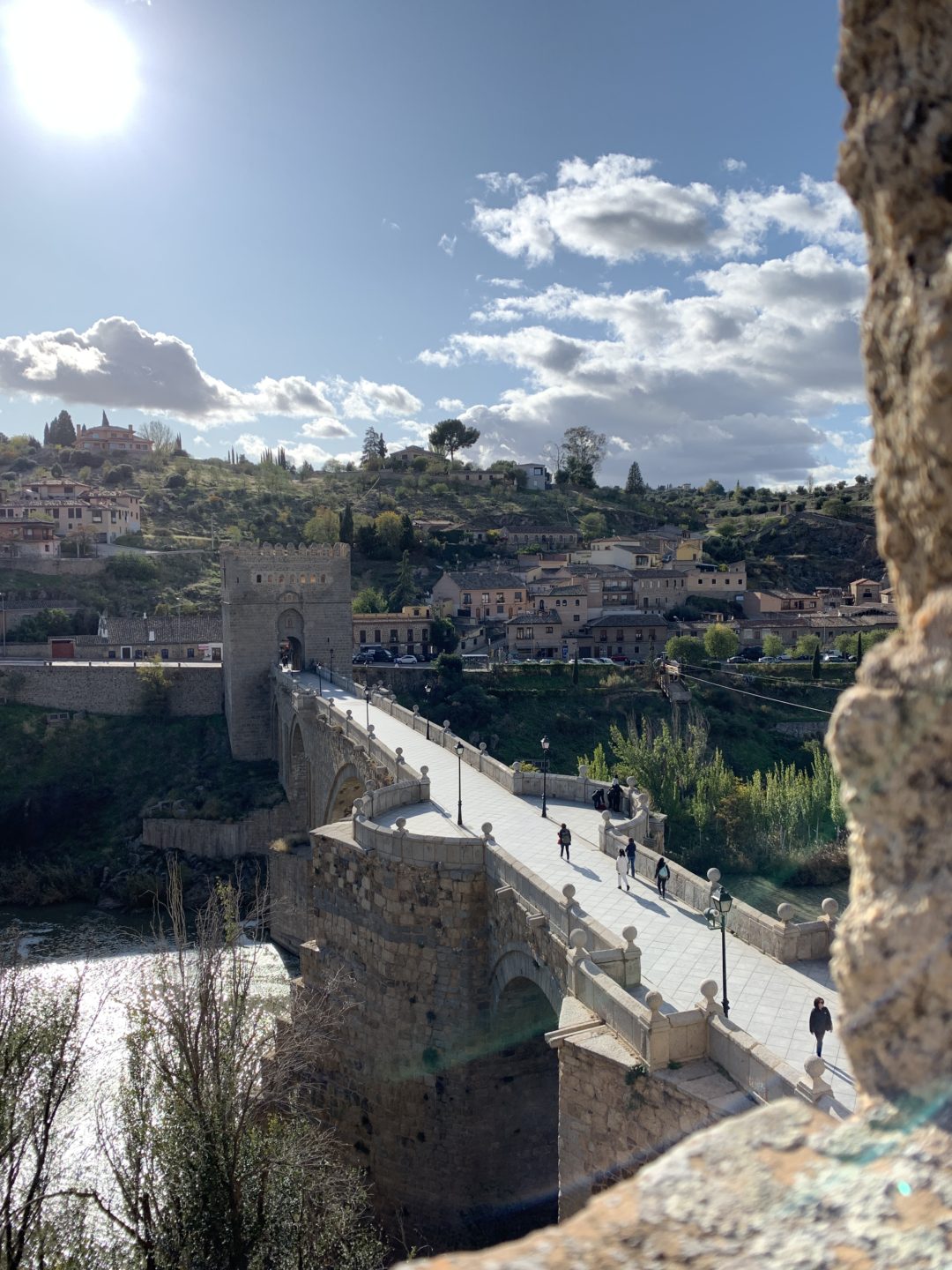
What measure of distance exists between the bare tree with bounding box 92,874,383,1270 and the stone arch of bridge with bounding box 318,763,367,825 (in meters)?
11.0

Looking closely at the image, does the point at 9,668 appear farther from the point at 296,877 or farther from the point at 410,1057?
the point at 410,1057

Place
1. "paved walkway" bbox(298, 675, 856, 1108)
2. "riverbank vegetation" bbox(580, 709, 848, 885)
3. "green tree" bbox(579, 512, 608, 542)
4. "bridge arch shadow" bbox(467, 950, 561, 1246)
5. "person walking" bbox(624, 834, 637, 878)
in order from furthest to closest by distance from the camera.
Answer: "green tree" bbox(579, 512, 608, 542), "riverbank vegetation" bbox(580, 709, 848, 885), "person walking" bbox(624, 834, 637, 878), "bridge arch shadow" bbox(467, 950, 561, 1246), "paved walkway" bbox(298, 675, 856, 1108)

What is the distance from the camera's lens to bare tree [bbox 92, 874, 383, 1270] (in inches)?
454

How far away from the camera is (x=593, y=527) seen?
86500 millimetres

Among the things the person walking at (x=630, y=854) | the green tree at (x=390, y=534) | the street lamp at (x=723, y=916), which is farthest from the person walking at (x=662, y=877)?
the green tree at (x=390, y=534)

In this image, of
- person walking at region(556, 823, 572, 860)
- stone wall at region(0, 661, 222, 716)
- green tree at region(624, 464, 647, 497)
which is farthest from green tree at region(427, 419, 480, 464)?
person walking at region(556, 823, 572, 860)

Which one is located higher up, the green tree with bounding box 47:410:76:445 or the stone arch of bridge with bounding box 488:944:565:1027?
the green tree with bounding box 47:410:76:445

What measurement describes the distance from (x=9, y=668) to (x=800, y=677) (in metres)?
37.7

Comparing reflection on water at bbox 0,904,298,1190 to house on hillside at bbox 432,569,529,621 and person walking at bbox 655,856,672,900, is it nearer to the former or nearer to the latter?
person walking at bbox 655,856,672,900

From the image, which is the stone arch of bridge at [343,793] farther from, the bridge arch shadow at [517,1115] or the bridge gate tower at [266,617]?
the bridge gate tower at [266,617]

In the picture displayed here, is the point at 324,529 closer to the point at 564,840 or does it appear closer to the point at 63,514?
the point at 63,514

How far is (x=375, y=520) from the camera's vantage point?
2815 inches

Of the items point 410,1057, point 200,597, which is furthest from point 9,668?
point 410,1057

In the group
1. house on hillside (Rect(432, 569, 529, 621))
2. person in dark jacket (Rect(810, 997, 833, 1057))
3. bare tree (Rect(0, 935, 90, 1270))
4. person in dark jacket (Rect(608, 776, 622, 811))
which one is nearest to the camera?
person in dark jacket (Rect(810, 997, 833, 1057))
